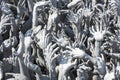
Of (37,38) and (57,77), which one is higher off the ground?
(37,38)

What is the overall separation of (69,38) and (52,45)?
0.14m

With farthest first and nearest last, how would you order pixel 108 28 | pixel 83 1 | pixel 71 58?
1. pixel 83 1
2. pixel 108 28
3. pixel 71 58

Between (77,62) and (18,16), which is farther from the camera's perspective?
(18,16)

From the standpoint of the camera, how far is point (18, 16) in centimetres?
271

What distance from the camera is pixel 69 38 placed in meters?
2.59

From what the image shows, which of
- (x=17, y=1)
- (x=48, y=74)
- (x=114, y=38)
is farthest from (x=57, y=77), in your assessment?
(x=17, y=1)

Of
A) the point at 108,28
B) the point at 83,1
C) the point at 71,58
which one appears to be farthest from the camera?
the point at 83,1

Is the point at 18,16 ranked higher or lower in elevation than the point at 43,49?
higher

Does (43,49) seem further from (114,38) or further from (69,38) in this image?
(114,38)

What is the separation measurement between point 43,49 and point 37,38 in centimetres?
10

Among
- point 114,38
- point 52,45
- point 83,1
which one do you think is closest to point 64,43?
point 52,45

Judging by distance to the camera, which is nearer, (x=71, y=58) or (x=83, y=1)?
(x=71, y=58)

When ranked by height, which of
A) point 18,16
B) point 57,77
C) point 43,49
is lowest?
point 57,77

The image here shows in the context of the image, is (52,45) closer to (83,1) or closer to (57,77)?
(57,77)
